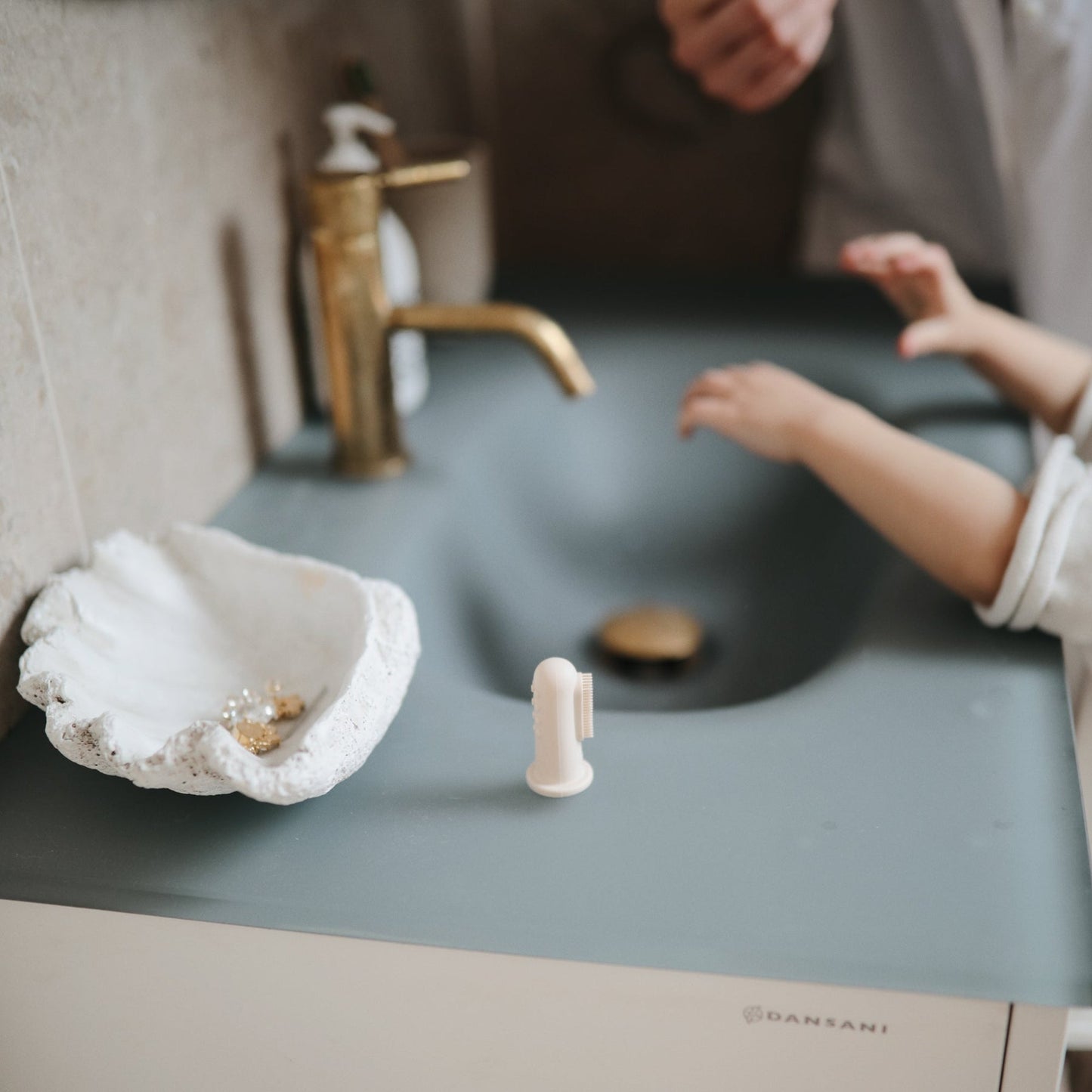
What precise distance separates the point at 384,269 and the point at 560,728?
47 centimetres

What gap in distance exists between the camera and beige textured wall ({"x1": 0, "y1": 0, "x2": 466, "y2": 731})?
57 cm

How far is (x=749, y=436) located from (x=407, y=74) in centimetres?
67

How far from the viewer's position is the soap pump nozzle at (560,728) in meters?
0.50

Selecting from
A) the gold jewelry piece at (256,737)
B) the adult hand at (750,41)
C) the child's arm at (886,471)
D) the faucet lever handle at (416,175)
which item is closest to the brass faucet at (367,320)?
the faucet lever handle at (416,175)

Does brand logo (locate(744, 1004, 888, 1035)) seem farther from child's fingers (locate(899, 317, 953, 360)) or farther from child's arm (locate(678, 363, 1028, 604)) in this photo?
child's fingers (locate(899, 317, 953, 360))

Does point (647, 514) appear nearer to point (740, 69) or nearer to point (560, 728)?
point (740, 69)

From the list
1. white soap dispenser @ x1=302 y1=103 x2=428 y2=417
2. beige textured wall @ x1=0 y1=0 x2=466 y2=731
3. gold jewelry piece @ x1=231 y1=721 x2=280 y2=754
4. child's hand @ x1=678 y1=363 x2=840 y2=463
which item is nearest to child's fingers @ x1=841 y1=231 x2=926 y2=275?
child's hand @ x1=678 y1=363 x2=840 y2=463

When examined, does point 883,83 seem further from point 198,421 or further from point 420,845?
point 420,845

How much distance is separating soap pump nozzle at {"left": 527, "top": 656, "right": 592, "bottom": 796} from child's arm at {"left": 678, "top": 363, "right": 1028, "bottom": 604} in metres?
0.27

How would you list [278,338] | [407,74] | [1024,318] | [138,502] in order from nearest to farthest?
1. [138,502]
2. [278,338]
3. [1024,318]
4. [407,74]

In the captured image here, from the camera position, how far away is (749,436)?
30.5 inches

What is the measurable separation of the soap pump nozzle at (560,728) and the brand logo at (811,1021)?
13 cm

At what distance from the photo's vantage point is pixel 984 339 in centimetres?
86

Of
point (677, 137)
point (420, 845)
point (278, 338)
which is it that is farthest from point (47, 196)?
point (677, 137)
